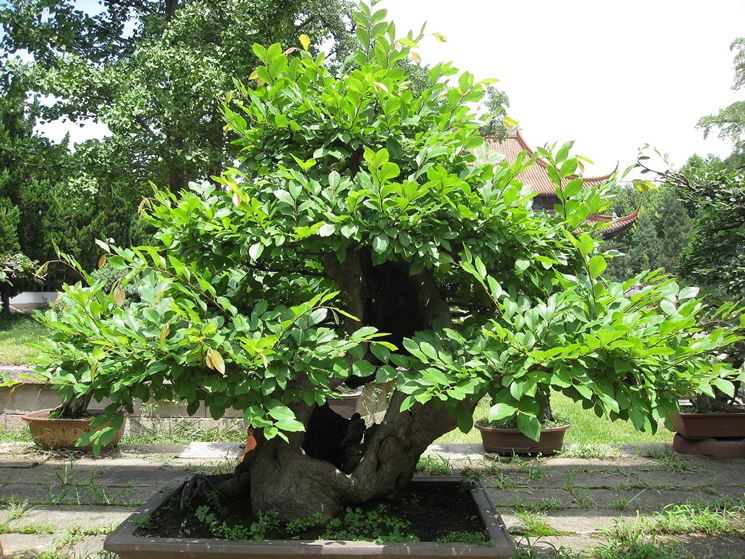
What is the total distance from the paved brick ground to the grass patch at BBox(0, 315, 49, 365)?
2.82m

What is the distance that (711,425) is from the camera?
191 inches

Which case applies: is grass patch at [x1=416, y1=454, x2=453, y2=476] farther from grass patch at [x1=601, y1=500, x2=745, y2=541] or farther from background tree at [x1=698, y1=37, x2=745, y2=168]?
background tree at [x1=698, y1=37, x2=745, y2=168]

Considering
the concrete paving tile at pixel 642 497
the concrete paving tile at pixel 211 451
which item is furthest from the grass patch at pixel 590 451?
the concrete paving tile at pixel 211 451

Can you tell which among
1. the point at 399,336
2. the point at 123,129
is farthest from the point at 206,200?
the point at 123,129

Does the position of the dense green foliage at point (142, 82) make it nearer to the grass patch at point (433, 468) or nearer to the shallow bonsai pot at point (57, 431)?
the shallow bonsai pot at point (57, 431)

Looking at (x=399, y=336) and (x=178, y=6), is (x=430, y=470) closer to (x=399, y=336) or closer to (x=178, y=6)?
(x=399, y=336)

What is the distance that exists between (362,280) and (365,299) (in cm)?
11

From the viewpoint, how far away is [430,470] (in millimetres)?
3650

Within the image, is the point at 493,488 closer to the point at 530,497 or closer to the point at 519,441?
the point at 530,497

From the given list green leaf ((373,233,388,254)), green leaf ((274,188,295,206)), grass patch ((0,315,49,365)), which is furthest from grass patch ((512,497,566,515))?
grass patch ((0,315,49,365))

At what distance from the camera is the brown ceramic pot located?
15.9 ft

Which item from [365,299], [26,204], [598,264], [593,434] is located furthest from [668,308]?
[26,204]

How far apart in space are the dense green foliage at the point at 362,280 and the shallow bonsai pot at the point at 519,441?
2830 millimetres

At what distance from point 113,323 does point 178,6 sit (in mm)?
10268
